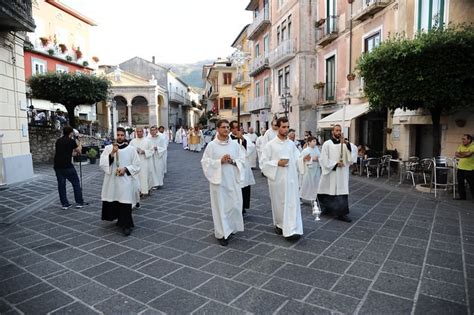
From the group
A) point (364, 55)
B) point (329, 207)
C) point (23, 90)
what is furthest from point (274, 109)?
point (329, 207)

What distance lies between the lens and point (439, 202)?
315 inches

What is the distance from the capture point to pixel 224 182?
5.35 metres

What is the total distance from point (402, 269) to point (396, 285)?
49cm

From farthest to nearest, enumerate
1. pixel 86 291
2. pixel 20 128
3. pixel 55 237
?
pixel 20 128 < pixel 55 237 < pixel 86 291

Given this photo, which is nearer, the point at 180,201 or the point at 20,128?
the point at 180,201

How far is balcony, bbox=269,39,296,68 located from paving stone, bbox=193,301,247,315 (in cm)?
1901

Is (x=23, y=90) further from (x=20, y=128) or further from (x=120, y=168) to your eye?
(x=120, y=168)

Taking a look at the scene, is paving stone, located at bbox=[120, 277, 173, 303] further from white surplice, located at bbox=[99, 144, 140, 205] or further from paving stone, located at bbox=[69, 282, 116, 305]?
white surplice, located at bbox=[99, 144, 140, 205]

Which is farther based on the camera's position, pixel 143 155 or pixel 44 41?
pixel 44 41

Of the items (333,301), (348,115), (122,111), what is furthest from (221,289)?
(122,111)

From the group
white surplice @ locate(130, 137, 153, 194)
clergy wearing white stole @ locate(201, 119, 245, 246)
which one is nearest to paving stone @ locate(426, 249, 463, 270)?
clergy wearing white stole @ locate(201, 119, 245, 246)

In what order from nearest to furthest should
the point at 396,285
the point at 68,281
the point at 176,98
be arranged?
the point at 396,285
the point at 68,281
the point at 176,98

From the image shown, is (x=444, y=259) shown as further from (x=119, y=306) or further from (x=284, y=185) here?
(x=119, y=306)

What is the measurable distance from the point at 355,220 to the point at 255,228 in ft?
6.29
